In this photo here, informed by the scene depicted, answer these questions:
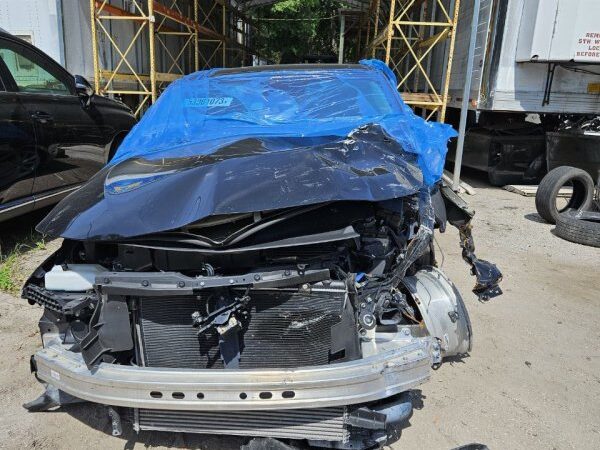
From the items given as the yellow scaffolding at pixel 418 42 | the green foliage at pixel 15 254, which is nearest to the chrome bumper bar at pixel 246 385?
the green foliage at pixel 15 254

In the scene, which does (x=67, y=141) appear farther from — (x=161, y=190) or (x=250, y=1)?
(x=250, y=1)

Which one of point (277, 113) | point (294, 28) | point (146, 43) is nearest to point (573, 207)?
point (277, 113)

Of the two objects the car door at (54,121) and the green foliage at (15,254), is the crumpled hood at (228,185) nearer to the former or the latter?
the green foliage at (15,254)

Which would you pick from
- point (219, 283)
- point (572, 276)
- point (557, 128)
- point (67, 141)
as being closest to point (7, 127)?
point (67, 141)

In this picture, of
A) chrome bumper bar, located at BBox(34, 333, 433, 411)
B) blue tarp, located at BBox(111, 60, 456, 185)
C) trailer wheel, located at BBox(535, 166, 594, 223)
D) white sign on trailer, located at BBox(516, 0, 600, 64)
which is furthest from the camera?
white sign on trailer, located at BBox(516, 0, 600, 64)

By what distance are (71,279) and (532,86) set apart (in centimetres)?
724

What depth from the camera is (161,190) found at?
7.59ft

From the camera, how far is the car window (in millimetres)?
4504

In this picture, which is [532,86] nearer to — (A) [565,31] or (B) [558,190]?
(A) [565,31]

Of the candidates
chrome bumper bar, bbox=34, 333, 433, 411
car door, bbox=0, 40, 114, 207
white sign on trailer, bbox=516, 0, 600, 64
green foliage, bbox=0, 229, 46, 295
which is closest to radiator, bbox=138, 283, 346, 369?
chrome bumper bar, bbox=34, 333, 433, 411

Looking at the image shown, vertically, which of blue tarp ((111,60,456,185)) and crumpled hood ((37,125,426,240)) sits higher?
blue tarp ((111,60,456,185))

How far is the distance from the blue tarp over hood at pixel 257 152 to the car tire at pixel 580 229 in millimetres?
2895

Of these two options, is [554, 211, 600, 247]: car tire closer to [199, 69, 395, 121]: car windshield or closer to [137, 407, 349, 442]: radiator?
[199, 69, 395, 121]: car windshield

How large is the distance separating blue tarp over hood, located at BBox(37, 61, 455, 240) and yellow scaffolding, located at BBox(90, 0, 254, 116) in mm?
5448
